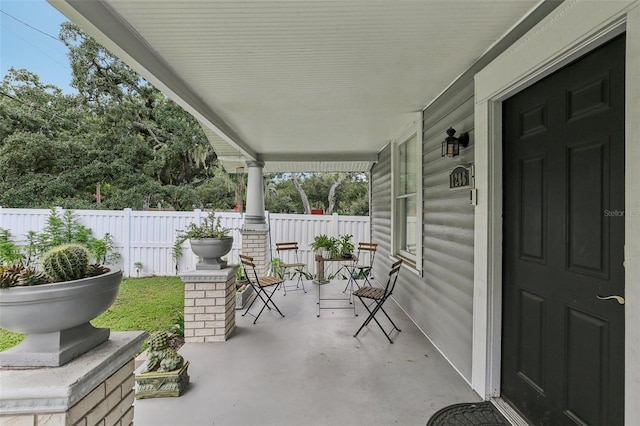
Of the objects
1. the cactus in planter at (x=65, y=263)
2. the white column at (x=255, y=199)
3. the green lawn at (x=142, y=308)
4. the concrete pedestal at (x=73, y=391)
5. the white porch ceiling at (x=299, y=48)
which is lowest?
the green lawn at (x=142, y=308)

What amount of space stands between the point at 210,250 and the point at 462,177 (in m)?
2.54

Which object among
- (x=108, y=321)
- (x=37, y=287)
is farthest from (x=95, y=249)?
(x=37, y=287)

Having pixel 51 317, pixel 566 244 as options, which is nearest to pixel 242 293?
pixel 51 317

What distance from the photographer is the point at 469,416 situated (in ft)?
6.29

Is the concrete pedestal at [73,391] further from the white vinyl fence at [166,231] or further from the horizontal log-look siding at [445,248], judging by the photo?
the white vinyl fence at [166,231]

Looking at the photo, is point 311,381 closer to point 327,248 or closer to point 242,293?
point 242,293

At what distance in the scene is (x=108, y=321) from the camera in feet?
13.2

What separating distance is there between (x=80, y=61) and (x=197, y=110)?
1162 centimetres

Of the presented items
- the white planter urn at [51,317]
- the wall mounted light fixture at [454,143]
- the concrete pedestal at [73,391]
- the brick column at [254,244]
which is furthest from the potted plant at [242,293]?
the wall mounted light fixture at [454,143]

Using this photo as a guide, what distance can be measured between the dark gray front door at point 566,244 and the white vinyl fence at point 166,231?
4857 millimetres

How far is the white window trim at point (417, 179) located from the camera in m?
3.33

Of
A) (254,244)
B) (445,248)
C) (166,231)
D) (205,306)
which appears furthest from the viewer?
(166,231)

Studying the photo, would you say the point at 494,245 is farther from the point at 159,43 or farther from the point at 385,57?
the point at 159,43

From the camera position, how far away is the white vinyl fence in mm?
6699
